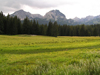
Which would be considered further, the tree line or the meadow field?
the tree line

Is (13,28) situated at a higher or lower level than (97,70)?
higher

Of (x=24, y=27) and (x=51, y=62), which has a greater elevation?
(x=24, y=27)

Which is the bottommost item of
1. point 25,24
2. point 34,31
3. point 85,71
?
point 85,71

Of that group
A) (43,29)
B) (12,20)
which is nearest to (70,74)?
(12,20)

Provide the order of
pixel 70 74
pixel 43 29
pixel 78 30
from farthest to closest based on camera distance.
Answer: pixel 78 30 → pixel 43 29 → pixel 70 74

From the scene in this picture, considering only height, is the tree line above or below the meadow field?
above

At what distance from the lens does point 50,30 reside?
9625 cm

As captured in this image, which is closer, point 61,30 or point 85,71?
point 85,71

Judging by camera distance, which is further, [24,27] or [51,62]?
[24,27]

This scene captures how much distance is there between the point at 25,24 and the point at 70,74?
3551 inches

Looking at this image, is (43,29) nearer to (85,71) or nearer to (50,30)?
(50,30)

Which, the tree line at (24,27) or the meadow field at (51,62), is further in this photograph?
the tree line at (24,27)

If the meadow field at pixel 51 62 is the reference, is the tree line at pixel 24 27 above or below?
above

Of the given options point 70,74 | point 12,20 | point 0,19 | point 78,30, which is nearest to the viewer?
point 70,74
